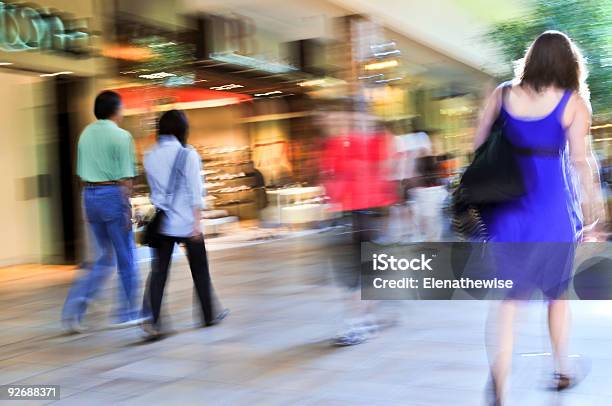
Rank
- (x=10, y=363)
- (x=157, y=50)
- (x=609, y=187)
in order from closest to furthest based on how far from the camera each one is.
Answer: (x=10, y=363) < (x=609, y=187) < (x=157, y=50)

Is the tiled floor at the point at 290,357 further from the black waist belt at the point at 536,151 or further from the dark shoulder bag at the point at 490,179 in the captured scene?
the black waist belt at the point at 536,151

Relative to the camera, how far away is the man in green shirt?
4762mm

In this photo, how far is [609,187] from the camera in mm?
9219

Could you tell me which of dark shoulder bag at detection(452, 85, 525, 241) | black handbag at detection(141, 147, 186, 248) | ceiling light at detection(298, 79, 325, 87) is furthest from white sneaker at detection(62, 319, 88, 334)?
ceiling light at detection(298, 79, 325, 87)

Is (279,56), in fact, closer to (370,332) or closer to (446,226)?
(446,226)

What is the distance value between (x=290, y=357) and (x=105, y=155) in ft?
6.20

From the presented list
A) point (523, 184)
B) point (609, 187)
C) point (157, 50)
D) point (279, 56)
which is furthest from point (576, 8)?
point (523, 184)

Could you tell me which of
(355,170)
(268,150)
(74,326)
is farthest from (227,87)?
(355,170)

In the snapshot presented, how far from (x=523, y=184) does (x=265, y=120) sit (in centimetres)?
1446

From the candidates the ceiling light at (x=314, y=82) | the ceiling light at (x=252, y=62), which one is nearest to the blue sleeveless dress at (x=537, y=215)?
the ceiling light at (x=252, y=62)

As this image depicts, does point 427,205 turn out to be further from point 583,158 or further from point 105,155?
point 583,158

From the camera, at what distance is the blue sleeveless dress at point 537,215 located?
281cm

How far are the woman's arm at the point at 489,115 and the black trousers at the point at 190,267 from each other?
7.82 ft

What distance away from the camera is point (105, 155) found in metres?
4.75
